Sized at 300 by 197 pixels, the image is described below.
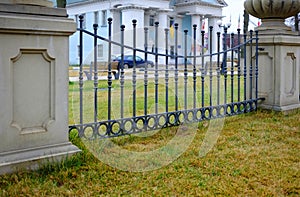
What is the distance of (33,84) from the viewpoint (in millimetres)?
2924

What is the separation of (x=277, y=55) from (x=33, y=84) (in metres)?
3.80

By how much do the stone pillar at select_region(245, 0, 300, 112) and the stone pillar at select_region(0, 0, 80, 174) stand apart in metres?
3.42

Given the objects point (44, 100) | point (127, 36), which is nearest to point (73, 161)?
point (44, 100)

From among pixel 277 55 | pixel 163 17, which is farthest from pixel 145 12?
pixel 277 55

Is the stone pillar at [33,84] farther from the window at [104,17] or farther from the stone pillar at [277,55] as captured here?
the window at [104,17]

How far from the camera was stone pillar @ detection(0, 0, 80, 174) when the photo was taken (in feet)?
9.12

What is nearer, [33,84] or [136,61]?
[33,84]

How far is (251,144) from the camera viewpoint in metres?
3.85

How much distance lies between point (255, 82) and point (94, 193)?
3.80 m

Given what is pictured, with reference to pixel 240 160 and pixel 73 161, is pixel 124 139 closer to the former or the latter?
pixel 73 161

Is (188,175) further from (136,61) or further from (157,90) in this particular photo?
(136,61)

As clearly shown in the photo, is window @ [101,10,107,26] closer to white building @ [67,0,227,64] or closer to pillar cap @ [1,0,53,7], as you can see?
white building @ [67,0,227,64]

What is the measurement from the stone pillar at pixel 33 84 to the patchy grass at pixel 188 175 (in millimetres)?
158

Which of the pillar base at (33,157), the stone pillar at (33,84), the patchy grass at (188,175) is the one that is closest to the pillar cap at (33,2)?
the stone pillar at (33,84)
